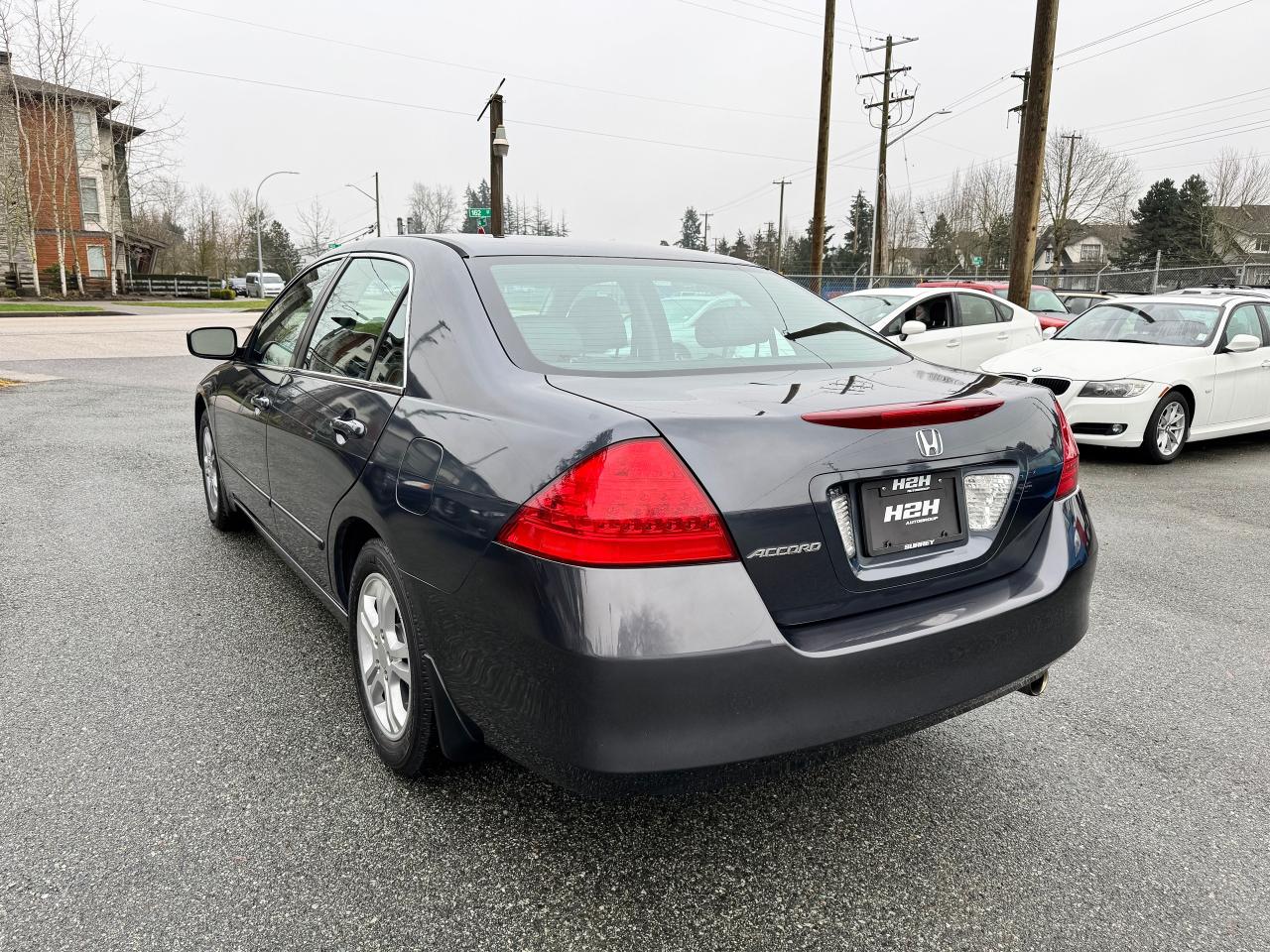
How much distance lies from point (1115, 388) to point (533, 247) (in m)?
6.40

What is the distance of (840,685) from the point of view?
191cm

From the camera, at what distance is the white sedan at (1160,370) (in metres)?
7.62

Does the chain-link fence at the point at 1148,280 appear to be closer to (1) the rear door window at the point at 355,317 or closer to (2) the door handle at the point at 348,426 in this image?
(1) the rear door window at the point at 355,317

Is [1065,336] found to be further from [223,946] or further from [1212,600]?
[223,946]

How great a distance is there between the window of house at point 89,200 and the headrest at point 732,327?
5463 centimetres

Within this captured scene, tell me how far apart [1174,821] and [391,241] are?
9.86 ft

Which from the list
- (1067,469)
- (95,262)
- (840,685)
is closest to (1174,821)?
(1067,469)

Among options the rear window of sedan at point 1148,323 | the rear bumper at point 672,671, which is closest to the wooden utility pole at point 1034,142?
the rear window of sedan at point 1148,323

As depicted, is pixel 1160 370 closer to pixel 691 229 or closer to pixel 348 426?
pixel 348 426

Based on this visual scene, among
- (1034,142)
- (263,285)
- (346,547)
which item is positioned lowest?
(346,547)

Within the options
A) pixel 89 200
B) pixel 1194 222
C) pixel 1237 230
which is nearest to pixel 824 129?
pixel 89 200

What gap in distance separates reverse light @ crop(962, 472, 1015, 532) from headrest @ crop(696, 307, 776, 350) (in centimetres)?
82

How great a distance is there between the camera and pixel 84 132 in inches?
1801

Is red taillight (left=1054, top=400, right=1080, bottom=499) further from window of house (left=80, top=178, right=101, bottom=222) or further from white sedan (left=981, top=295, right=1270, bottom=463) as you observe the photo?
window of house (left=80, top=178, right=101, bottom=222)
